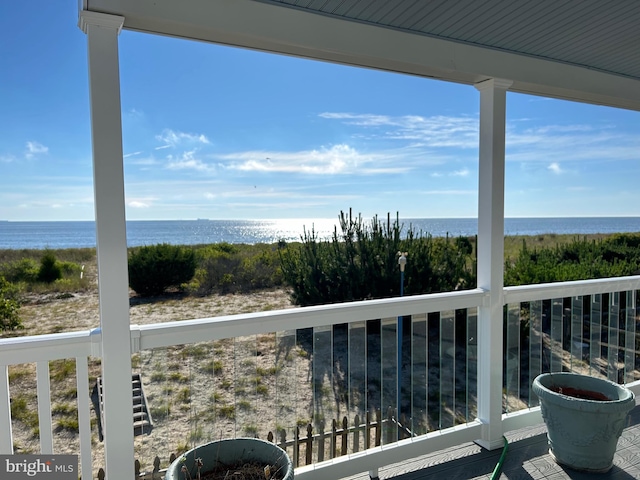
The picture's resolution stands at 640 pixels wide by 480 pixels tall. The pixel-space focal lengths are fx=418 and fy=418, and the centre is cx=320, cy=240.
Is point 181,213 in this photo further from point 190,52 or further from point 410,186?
point 410,186

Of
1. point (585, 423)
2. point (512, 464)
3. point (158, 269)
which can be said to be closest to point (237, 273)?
point (158, 269)

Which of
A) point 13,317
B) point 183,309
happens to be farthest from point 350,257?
point 13,317

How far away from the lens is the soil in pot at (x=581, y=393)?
230 cm

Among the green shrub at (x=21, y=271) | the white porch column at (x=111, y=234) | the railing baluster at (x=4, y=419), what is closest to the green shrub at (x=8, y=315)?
the green shrub at (x=21, y=271)

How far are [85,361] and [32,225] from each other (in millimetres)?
22043

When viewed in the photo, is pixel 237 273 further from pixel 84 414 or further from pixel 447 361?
pixel 84 414

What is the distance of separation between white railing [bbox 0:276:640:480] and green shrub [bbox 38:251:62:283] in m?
13.7

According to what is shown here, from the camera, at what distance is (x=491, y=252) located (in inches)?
96.8

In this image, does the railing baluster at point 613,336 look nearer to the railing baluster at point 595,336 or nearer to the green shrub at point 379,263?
the railing baluster at point 595,336

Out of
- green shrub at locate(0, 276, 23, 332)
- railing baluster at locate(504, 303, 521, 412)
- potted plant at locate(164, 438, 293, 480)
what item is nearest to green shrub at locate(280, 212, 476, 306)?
railing baluster at locate(504, 303, 521, 412)

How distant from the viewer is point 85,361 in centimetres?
168

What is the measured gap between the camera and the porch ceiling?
171 centimetres

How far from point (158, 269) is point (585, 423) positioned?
12543mm

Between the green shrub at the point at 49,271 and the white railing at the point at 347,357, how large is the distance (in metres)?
13.7
